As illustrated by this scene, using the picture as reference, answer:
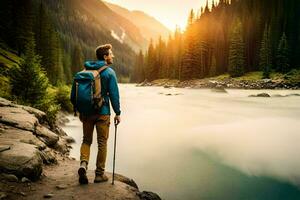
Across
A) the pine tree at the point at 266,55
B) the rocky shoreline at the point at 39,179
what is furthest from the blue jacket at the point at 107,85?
the pine tree at the point at 266,55

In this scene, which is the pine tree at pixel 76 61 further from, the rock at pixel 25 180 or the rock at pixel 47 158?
the rock at pixel 25 180

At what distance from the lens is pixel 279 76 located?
6031 cm

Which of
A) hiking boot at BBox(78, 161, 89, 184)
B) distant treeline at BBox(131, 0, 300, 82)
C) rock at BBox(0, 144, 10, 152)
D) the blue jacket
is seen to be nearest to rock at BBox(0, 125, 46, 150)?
rock at BBox(0, 144, 10, 152)

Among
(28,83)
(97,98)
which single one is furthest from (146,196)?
(28,83)

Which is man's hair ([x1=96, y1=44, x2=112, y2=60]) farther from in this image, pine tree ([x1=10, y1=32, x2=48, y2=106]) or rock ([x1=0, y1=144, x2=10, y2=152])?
pine tree ([x1=10, y1=32, x2=48, y2=106])

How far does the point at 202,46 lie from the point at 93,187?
268 ft

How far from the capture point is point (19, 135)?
8367 mm

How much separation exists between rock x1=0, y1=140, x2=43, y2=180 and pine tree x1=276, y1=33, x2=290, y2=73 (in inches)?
2613

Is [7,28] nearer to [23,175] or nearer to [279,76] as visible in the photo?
[23,175]

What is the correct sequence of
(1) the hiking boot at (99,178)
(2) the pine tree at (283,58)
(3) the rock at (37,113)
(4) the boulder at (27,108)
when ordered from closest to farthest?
(1) the hiking boot at (99,178)
(4) the boulder at (27,108)
(3) the rock at (37,113)
(2) the pine tree at (283,58)

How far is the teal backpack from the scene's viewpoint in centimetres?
613

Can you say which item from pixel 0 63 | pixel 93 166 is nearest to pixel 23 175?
pixel 93 166

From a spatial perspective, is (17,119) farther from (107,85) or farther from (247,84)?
(247,84)

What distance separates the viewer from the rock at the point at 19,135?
26.1ft
